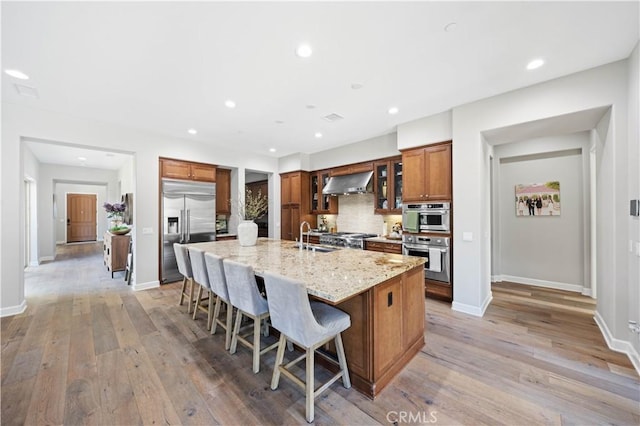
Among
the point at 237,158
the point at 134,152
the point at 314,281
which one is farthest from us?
the point at 237,158

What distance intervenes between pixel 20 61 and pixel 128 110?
1195mm

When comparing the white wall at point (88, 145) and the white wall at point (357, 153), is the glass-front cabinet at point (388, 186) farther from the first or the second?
the white wall at point (88, 145)

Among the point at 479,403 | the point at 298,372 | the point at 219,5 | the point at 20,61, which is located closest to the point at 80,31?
the point at 20,61

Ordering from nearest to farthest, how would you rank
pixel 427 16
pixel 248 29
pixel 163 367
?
pixel 427 16
pixel 248 29
pixel 163 367

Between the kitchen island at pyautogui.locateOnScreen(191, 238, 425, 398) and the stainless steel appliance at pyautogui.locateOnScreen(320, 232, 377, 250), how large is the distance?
2347 millimetres

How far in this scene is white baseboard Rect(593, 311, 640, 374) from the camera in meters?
2.26

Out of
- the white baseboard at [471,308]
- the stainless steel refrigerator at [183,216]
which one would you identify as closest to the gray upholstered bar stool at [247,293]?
the white baseboard at [471,308]

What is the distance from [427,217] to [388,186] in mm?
1167

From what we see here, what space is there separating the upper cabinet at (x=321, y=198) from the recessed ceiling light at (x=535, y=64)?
13.2ft

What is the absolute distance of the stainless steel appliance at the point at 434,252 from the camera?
3799 mm

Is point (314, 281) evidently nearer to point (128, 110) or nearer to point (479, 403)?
point (479, 403)

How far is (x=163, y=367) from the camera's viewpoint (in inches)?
89.1

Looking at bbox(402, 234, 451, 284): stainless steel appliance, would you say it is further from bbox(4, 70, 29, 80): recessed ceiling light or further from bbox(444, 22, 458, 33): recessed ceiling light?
bbox(4, 70, 29, 80): recessed ceiling light

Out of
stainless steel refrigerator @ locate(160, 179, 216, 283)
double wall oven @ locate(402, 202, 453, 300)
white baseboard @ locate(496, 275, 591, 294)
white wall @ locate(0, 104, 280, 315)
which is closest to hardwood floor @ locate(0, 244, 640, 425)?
double wall oven @ locate(402, 202, 453, 300)
